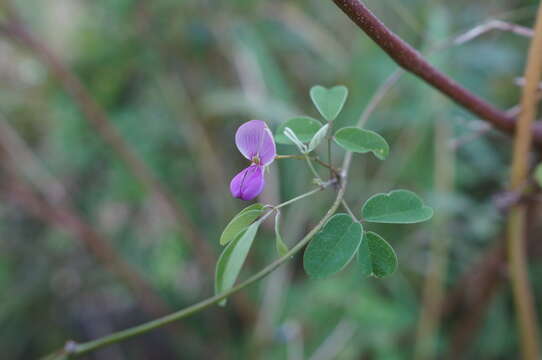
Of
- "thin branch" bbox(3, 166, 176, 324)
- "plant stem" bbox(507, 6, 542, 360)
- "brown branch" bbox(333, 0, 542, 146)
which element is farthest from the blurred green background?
"brown branch" bbox(333, 0, 542, 146)

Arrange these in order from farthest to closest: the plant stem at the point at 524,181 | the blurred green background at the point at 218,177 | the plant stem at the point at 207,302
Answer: the blurred green background at the point at 218,177 → the plant stem at the point at 524,181 → the plant stem at the point at 207,302

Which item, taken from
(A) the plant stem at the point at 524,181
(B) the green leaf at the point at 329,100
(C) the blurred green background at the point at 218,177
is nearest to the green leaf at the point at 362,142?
(B) the green leaf at the point at 329,100

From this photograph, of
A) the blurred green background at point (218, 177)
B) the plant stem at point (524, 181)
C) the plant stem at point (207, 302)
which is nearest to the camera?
the plant stem at point (207, 302)

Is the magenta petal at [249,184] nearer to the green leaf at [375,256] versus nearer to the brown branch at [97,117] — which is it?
the green leaf at [375,256]

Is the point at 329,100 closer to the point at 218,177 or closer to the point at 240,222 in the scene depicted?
the point at 240,222

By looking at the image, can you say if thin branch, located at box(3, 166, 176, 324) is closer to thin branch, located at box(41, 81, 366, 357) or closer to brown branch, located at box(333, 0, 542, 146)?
thin branch, located at box(41, 81, 366, 357)

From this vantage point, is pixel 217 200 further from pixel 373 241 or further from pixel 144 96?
pixel 373 241
